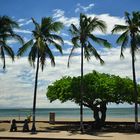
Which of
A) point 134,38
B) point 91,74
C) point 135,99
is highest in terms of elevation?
point 134,38

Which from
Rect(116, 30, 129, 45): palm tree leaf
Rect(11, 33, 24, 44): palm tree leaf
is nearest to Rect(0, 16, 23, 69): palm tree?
Rect(11, 33, 24, 44): palm tree leaf

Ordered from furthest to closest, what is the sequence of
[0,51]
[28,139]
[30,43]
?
[0,51]
[30,43]
[28,139]

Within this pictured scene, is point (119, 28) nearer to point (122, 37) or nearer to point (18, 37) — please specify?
point (122, 37)

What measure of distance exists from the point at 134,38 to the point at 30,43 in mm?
9778

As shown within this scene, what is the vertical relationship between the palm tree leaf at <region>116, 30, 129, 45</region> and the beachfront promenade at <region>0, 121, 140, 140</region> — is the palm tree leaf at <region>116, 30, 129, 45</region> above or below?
above

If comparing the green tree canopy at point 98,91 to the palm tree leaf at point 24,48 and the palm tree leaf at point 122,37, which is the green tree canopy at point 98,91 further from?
the palm tree leaf at point 24,48

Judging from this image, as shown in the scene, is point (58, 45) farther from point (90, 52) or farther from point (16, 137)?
point (16, 137)

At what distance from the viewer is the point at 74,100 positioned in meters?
42.2

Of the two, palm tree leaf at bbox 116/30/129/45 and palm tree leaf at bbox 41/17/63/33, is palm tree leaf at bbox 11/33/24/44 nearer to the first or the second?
palm tree leaf at bbox 41/17/63/33

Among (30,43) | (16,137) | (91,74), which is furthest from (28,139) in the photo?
(91,74)

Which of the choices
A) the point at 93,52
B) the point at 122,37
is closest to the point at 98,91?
the point at 93,52

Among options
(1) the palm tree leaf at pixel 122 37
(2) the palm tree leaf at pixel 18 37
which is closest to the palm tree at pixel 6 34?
(2) the palm tree leaf at pixel 18 37

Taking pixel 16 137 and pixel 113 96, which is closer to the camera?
pixel 16 137

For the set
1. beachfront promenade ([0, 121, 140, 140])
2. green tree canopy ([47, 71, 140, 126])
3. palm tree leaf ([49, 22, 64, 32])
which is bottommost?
beachfront promenade ([0, 121, 140, 140])
